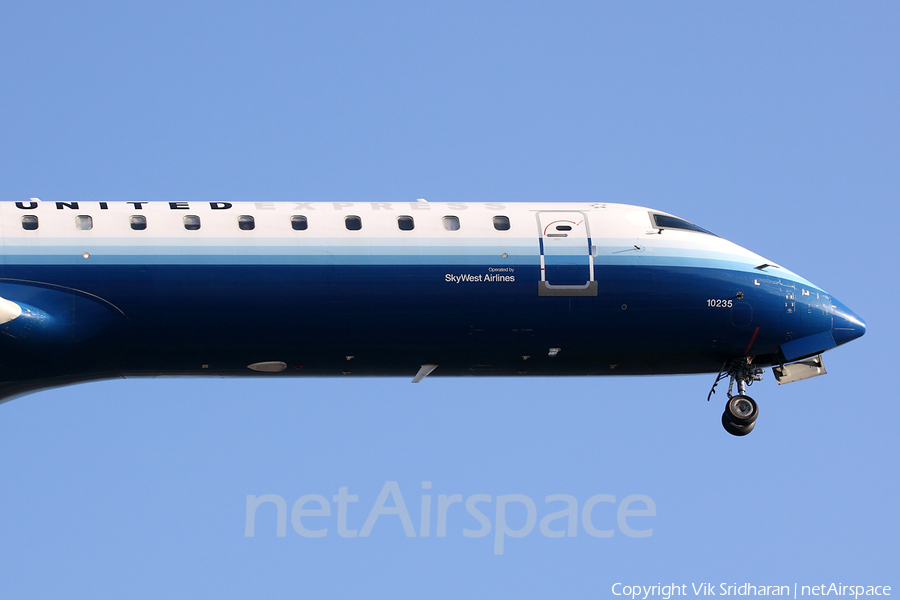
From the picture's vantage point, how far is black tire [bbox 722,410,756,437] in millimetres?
39938

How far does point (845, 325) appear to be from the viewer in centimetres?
3972

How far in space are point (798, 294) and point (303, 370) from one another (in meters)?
13.1

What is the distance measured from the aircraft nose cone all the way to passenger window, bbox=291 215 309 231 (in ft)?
46.7

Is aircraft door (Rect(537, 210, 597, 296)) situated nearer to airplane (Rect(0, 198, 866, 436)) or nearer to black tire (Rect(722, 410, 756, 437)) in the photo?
airplane (Rect(0, 198, 866, 436))

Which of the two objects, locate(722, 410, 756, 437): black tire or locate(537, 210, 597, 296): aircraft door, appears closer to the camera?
locate(537, 210, 597, 296): aircraft door

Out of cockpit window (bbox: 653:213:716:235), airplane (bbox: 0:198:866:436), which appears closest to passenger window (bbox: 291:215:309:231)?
airplane (bbox: 0:198:866:436)

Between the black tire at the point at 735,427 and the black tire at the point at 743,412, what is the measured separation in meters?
0.08

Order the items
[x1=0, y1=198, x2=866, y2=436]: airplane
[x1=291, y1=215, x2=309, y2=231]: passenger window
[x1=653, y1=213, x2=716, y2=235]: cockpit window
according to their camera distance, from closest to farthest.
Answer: [x1=0, y1=198, x2=866, y2=436]: airplane < [x1=291, y1=215, x2=309, y2=231]: passenger window < [x1=653, y1=213, x2=716, y2=235]: cockpit window

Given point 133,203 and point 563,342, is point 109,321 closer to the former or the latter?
point 133,203

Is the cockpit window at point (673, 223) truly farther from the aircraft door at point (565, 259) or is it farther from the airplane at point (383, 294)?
the aircraft door at point (565, 259)

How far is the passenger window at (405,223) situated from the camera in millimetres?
37469

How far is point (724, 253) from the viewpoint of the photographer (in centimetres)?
3900

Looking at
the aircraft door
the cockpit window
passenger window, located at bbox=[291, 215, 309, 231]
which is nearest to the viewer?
passenger window, located at bbox=[291, 215, 309, 231]

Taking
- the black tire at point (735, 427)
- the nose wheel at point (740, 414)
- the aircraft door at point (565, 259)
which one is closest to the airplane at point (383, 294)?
the aircraft door at point (565, 259)
